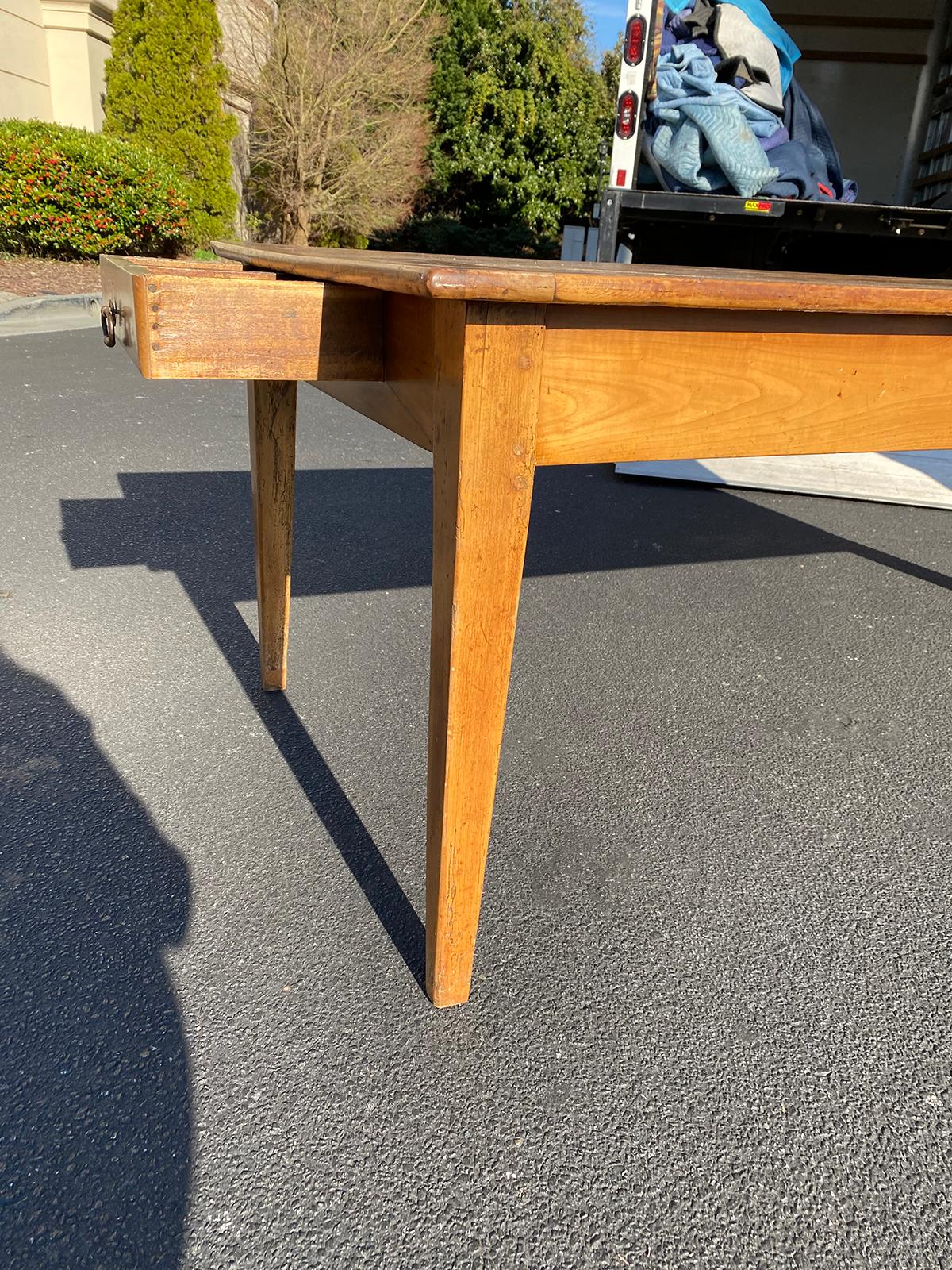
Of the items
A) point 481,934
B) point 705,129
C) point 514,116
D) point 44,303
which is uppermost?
point 514,116

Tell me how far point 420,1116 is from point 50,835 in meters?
0.86

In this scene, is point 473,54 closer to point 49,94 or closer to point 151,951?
point 49,94

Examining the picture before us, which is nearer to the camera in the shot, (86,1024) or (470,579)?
(470,579)

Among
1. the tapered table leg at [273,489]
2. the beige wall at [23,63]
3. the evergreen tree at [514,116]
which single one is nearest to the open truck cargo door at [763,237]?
the tapered table leg at [273,489]

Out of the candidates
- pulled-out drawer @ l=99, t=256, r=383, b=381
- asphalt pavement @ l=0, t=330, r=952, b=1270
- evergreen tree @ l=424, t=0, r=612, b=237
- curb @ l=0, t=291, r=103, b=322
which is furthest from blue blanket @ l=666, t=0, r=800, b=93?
evergreen tree @ l=424, t=0, r=612, b=237

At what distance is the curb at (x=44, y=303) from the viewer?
6.65 meters

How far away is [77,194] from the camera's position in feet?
26.8

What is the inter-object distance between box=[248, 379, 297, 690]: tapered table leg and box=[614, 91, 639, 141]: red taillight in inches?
122

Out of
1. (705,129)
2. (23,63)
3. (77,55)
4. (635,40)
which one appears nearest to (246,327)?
(705,129)

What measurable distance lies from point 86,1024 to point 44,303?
23.3ft

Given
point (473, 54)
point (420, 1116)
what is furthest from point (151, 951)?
point (473, 54)

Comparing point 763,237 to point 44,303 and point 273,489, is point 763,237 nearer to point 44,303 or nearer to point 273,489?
point 273,489

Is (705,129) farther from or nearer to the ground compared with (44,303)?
farther from the ground

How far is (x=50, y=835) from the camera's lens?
157cm
